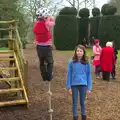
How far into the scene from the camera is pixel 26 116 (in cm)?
690

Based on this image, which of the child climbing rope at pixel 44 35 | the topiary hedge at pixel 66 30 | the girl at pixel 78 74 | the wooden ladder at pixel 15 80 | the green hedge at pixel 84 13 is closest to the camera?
the girl at pixel 78 74

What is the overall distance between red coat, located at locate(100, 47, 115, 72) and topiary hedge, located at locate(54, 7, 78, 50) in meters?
18.2

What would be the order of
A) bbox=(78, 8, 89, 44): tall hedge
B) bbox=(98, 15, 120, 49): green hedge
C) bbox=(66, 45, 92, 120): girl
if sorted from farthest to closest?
bbox=(78, 8, 89, 44): tall hedge, bbox=(98, 15, 120, 49): green hedge, bbox=(66, 45, 92, 120): girl

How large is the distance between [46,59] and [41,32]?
63cm

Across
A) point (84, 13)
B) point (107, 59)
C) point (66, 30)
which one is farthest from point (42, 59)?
point (84, 13)

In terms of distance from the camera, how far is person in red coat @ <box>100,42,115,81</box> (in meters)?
11.9

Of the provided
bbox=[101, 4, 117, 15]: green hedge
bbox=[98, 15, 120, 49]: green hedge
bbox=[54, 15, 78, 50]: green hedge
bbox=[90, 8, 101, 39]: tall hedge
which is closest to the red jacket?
bbox=[54, 15, 78, 50]: green hedge

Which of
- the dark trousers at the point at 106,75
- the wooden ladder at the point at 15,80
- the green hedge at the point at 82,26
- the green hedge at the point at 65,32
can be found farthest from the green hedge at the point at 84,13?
the wooden ladder at the point at 15,80

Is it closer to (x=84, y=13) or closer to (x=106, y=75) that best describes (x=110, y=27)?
(x=84, y=13)

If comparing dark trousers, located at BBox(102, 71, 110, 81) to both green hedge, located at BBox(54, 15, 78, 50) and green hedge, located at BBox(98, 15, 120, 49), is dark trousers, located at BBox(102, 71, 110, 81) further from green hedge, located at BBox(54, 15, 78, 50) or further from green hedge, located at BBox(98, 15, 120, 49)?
green hedge, located at BBox(98, 15, 120, 49)

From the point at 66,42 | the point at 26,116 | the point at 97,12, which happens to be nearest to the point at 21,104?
the point at 26,116

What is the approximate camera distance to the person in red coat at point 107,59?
39.0 ft

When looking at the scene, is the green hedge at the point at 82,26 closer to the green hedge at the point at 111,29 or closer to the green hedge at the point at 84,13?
the green hedge at the point at 84,13

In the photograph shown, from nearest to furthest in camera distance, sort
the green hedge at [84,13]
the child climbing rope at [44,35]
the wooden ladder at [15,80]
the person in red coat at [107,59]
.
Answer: the child climbing rope at [44,35]
the wooden ladder at [15,80]
the person in red coat at [107,59]
the green hedge at [84,13]
